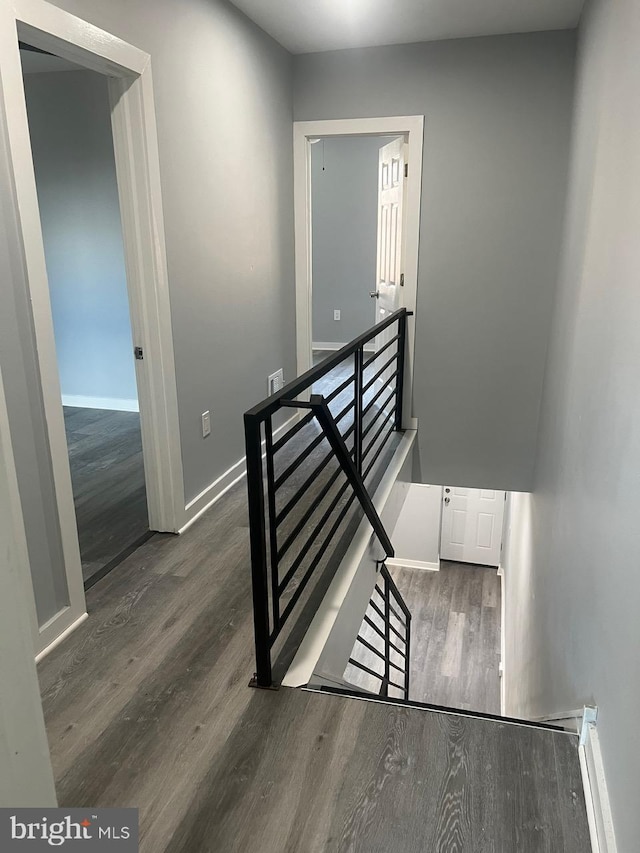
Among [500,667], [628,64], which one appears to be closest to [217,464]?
[628,64]

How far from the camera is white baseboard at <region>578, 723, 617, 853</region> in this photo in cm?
131

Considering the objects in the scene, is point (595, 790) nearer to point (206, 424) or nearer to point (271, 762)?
point (271, 762)

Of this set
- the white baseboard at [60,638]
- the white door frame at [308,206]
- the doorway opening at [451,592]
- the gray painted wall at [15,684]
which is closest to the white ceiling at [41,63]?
the white door frame at [308,206]

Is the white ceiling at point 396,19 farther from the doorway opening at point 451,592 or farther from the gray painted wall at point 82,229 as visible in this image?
the doorway opening at point 451,592

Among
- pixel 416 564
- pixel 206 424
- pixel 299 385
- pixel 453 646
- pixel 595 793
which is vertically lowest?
pixel 453 646

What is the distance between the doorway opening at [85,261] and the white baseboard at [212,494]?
1.95 ft

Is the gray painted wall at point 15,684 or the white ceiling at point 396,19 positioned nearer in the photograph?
the gray painted wall at point 15,684

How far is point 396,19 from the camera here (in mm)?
3316

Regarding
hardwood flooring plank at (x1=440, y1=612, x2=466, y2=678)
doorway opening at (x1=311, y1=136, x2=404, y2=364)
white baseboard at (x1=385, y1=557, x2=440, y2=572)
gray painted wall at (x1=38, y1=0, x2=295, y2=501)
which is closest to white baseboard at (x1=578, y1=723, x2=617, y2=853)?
gray painted wall at (x1=38, y1=0, x2=295, y2=501)

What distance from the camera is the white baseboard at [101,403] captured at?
5.26 m

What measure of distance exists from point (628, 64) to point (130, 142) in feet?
5.88

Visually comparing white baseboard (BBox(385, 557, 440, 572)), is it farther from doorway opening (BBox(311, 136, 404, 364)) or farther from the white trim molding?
the white trim molding

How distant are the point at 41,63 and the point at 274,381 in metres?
2.73

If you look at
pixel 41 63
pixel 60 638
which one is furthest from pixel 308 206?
pixel 60 638
